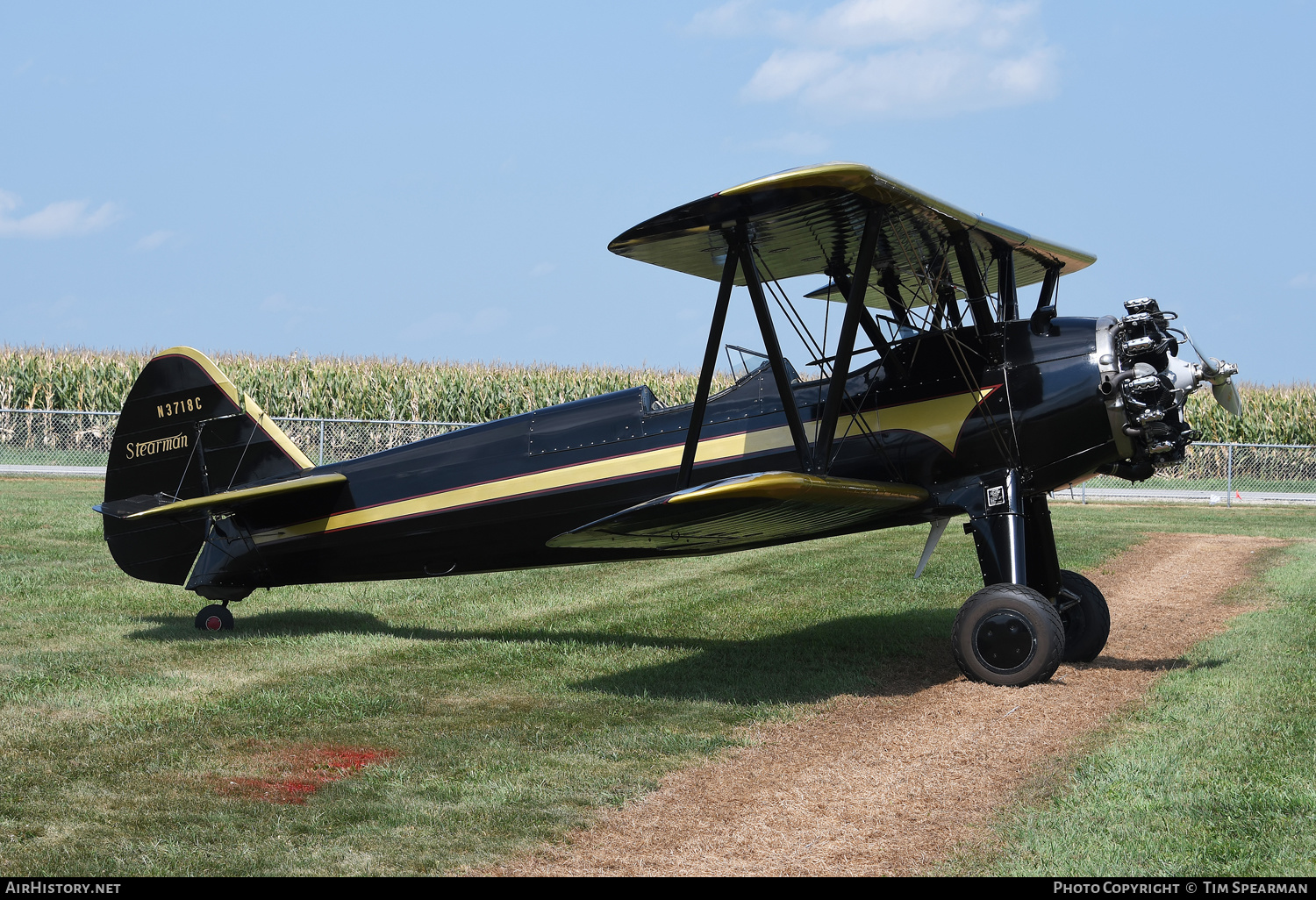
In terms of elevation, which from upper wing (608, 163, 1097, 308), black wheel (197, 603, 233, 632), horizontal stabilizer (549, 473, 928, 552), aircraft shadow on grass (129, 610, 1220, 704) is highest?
upper wing (608, 163, 1097, 308)

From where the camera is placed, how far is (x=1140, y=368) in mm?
7203

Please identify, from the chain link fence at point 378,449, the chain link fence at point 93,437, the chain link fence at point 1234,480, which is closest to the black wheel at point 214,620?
the chain link fence at point 378,449

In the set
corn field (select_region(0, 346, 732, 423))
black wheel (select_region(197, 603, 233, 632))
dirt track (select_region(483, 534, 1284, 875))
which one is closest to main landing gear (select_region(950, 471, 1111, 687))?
dirt track (select_region(483, 534, 1284, 875))

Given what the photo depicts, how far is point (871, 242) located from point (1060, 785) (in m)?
3.49

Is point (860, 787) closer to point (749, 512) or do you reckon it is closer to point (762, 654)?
point (749, 512)

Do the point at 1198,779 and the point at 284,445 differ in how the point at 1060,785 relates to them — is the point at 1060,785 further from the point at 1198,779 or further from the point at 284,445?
the point at 284,445

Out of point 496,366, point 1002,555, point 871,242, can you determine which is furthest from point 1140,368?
point 496,366

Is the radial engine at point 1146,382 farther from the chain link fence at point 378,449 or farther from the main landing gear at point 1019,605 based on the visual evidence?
the chain link fence at point 378,449

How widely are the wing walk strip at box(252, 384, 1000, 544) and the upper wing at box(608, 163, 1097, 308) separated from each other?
0.93 metres

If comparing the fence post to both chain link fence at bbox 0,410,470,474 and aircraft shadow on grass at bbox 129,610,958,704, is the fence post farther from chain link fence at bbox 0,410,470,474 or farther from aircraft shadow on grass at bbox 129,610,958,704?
aircraft shadow on grass at bbox 129,610,958,704

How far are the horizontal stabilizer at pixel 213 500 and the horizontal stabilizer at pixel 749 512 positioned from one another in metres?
2.85

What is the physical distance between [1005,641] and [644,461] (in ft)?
9.42

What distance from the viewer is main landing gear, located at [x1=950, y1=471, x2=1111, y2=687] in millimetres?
6887

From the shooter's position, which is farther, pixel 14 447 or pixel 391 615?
pixel 14 447
